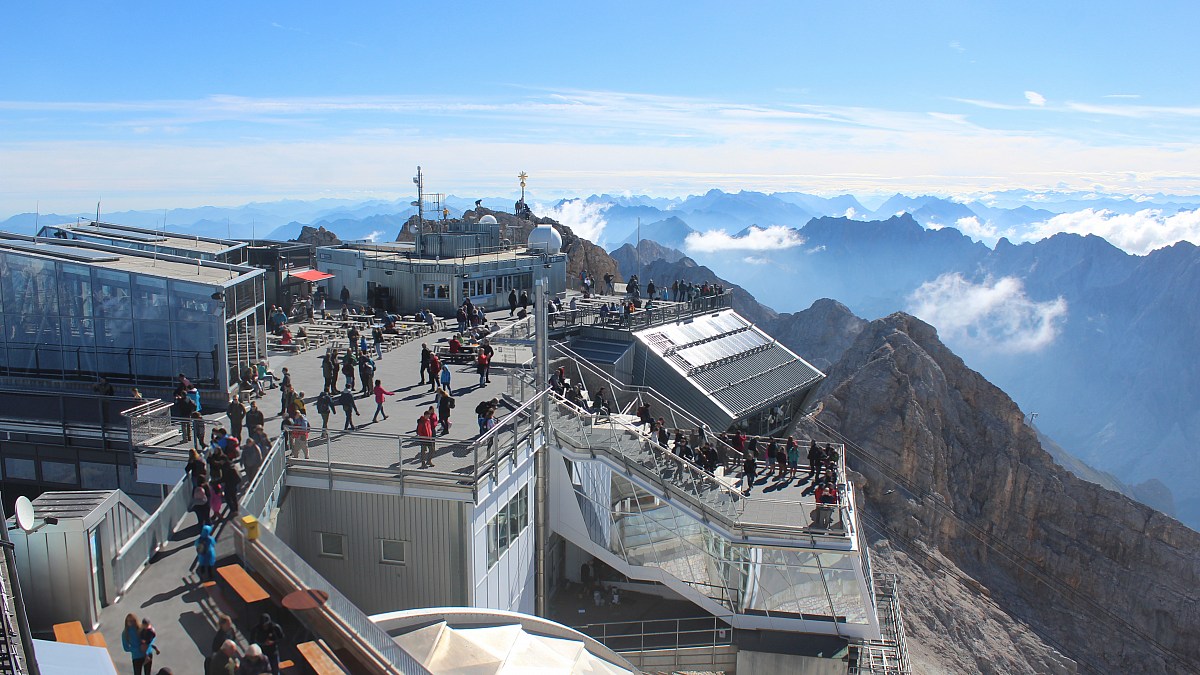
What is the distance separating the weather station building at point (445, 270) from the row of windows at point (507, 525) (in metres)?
22.8

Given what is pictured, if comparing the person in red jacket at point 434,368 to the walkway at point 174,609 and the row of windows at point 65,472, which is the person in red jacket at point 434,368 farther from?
the walkway at point 174,609

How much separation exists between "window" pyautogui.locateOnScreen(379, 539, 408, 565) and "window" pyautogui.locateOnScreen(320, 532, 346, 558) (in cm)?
90

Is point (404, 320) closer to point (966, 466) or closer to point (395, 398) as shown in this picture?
point (395, 398)

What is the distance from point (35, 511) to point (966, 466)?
71927 mm

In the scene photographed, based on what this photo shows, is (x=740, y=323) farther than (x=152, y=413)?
Yes

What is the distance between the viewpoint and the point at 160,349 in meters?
25.8

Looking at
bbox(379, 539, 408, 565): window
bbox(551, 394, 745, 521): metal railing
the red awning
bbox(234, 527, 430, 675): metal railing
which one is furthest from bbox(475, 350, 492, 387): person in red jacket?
the red awning

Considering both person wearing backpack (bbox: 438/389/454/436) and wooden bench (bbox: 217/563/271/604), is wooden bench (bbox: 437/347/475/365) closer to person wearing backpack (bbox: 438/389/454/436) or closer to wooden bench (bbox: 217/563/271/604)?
person wearing backpack (bbox: 438/389/454/436)

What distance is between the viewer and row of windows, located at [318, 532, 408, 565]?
2025cm

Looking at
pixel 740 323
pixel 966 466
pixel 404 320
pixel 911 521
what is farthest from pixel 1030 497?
pixel 404 320

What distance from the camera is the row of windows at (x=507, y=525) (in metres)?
21.1

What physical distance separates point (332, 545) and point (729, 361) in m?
23.8

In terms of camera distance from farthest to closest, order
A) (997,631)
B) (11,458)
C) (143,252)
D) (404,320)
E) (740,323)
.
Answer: (997,631) < (740,323) < (404,320) < (143,252) < (11,458)

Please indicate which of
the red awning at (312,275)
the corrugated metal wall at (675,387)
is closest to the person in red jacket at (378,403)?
the corrugated metal wall at (675,387)
